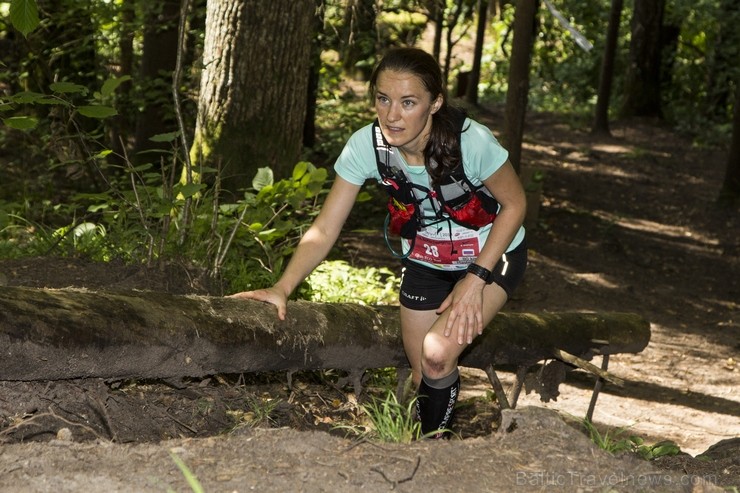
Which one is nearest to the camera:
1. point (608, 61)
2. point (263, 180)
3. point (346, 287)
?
point (263, 180)

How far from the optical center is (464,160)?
3.94 meters

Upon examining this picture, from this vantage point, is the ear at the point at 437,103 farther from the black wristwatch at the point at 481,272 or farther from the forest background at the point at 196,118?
the forest background at the point at 196,118

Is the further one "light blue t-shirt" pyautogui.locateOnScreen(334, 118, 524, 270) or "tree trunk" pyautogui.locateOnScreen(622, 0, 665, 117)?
"tree trunk" pyautogui.locateOnScreen(622, 0, 665, 117)

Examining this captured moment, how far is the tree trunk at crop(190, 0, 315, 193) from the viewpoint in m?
6.69

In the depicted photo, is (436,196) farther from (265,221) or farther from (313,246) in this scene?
(265,221)

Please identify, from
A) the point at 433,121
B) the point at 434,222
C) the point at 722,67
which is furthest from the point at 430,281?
the point at 722,67

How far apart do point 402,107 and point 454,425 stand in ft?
8.23

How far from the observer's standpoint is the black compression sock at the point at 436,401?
4277mm

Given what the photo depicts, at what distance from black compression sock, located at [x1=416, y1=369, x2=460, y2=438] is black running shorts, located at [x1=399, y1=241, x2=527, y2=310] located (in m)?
0.40

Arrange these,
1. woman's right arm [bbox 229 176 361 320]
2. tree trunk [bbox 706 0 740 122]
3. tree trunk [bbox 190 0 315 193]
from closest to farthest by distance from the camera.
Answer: woman's right arm [bbox 229 176 361 320], tree trunk [bbox 190 0 315 193], tree trunk [bbox 706 0 740 122]

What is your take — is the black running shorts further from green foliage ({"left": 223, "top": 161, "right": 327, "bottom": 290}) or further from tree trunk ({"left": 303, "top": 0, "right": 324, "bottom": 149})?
tree trunk ({"left": 303, "top": 0, "right": 324, "bottom": 149})

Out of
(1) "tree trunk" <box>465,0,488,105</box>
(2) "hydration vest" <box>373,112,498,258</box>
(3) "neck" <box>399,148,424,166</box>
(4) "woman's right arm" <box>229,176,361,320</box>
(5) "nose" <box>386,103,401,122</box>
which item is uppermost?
(1) "tree trunk" <box>465,0,488,105</box>

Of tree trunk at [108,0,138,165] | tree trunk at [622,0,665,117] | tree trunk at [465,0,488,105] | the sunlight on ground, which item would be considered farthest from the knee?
tree trunk at [622,0,665,117]

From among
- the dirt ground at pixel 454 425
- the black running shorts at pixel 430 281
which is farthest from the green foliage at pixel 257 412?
the black running shorts at pixel 430 281
